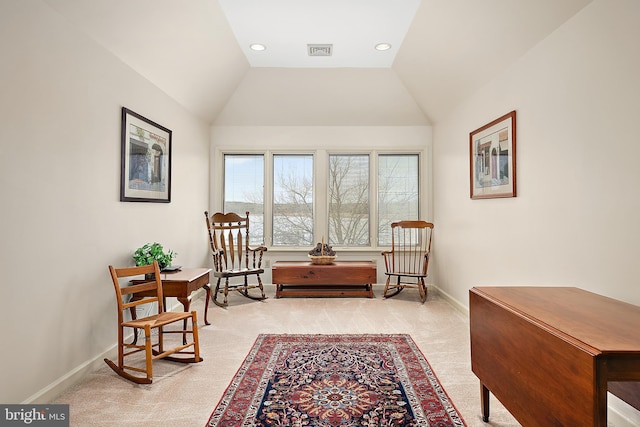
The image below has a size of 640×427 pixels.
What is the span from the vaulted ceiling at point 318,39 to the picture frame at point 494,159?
19.2 inches

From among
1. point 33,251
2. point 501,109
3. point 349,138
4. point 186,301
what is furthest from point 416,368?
point 349,138

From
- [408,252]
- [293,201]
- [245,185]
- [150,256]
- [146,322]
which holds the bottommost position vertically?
[146,322]

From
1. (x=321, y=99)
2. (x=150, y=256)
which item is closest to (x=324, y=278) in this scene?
(x=150, y=256)

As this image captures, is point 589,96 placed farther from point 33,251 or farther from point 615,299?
point 33,251

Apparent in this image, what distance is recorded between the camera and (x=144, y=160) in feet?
10.7

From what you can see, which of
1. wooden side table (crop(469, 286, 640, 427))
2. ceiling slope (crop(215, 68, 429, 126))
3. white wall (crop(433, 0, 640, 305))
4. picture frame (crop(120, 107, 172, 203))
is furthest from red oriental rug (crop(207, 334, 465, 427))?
ceiling slope (crop(215, 68, 429, 126))

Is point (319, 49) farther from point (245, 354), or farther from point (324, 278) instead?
point (245, 354)

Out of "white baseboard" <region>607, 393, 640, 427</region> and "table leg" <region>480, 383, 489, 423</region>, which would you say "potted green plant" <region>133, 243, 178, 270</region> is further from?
"white baseboard" <region>607, 393, 640, 427</region>

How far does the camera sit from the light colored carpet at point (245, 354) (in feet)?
6.44

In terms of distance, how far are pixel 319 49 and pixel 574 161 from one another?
2.88 meters

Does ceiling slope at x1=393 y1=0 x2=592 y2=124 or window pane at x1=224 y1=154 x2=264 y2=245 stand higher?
ceiling slope at x1=393 y1=0 x2=592 y2=124
